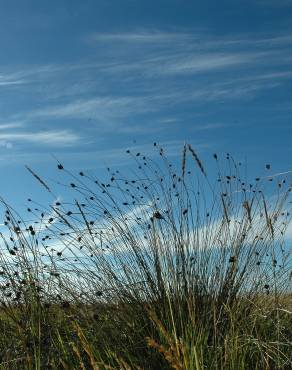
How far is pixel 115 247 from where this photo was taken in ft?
14.6

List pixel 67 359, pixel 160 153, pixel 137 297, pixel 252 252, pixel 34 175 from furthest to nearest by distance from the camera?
pixel 160 153 < pixel 252 252 < pixel 137 297 < pixel 34 175 < pixel 67 359

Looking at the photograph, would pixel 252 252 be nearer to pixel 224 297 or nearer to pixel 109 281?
pixel 224 297

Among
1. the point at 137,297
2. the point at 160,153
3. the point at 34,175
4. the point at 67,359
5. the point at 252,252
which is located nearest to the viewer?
the point at 67,359

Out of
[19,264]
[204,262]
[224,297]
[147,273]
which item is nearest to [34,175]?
[19,264]

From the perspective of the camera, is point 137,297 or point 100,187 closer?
point 137,297

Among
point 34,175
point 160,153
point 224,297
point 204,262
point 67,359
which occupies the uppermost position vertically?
point 160,153

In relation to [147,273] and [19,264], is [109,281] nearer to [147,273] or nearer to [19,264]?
[147,273]

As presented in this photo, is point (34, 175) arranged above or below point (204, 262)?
above

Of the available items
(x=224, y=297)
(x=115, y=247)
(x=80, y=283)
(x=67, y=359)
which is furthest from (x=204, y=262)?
(x=67, y=359)

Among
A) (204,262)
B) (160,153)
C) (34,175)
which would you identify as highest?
(160,153)

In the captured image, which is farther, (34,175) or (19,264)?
(19,264)

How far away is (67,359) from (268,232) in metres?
1.92

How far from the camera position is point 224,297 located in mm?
4469

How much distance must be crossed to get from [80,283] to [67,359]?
1.02 metres
